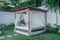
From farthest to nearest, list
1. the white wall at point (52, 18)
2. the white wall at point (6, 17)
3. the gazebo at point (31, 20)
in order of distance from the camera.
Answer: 1. the white wall at point (6, 17)
2. the white wall at point (52, 18)
3. the gazebo at point (31, 20)

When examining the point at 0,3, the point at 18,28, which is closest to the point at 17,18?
the point at 18,28

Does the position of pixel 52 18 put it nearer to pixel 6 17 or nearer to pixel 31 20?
pixel 31 20

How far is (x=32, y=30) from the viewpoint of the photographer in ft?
31.1

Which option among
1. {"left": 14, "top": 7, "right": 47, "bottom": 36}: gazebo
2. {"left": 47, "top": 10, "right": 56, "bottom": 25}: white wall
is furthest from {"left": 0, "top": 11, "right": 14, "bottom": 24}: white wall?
{"left": 47, "top": 10, "right": 56, "bottom": 25}: white wall

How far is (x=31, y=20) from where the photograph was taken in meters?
9.53

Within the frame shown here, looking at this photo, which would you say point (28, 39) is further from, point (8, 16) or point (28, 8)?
point (8, 16)

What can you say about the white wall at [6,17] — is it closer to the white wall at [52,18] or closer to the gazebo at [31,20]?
the gazebo at [31,20]

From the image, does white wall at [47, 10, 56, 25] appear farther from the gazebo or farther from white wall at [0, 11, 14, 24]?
white wall at [0, 11, 14, 24]

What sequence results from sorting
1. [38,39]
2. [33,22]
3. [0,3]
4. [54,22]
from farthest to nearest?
[0,3] < [54,22] < [33,22] < [38,39]

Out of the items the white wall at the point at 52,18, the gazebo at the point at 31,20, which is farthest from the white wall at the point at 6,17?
the white wall at the point at 52,18

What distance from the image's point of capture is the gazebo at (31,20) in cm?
927

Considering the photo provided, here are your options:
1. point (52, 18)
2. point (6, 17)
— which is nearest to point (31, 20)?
point (52, 18)

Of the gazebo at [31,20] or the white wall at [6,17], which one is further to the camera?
the white wall at [6,17]

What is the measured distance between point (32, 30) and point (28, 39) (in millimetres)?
1525
